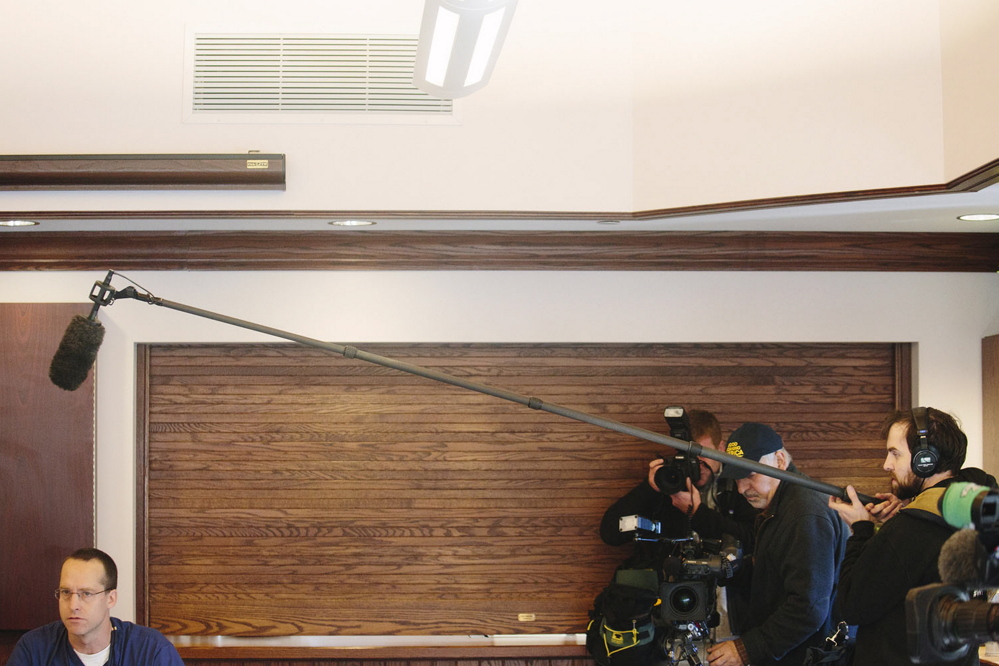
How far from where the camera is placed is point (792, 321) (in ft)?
13.7

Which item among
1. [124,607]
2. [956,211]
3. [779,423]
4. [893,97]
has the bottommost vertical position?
[124,607]

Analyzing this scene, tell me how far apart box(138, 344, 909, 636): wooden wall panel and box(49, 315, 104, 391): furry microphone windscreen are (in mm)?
1604

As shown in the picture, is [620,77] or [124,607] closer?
[620,77]

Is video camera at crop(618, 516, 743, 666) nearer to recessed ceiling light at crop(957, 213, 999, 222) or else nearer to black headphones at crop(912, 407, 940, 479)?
black headphones at crop(912, 407, 940, 479)

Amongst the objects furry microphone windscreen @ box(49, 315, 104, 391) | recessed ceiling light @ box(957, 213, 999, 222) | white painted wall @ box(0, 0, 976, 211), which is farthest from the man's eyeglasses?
recessed ceiling light @ box(957, 213, 999, 222)

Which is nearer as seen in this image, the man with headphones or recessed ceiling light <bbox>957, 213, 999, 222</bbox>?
the man with headphones

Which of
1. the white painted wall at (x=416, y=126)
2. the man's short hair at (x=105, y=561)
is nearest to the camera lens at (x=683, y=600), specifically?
the white painted wall at (x=416, y=126)

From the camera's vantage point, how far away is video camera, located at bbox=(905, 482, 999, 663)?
1.61 metres

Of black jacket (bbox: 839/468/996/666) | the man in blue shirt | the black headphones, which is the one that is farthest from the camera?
the man in blue shirt

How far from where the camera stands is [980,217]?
369 cm

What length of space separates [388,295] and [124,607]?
5.42 ft

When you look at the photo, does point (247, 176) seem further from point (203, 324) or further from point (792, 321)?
point (792, 321)

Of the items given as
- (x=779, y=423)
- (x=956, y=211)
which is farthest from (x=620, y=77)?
(x=779, y=423)

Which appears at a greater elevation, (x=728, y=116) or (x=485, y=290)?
(x=728, y=116)
